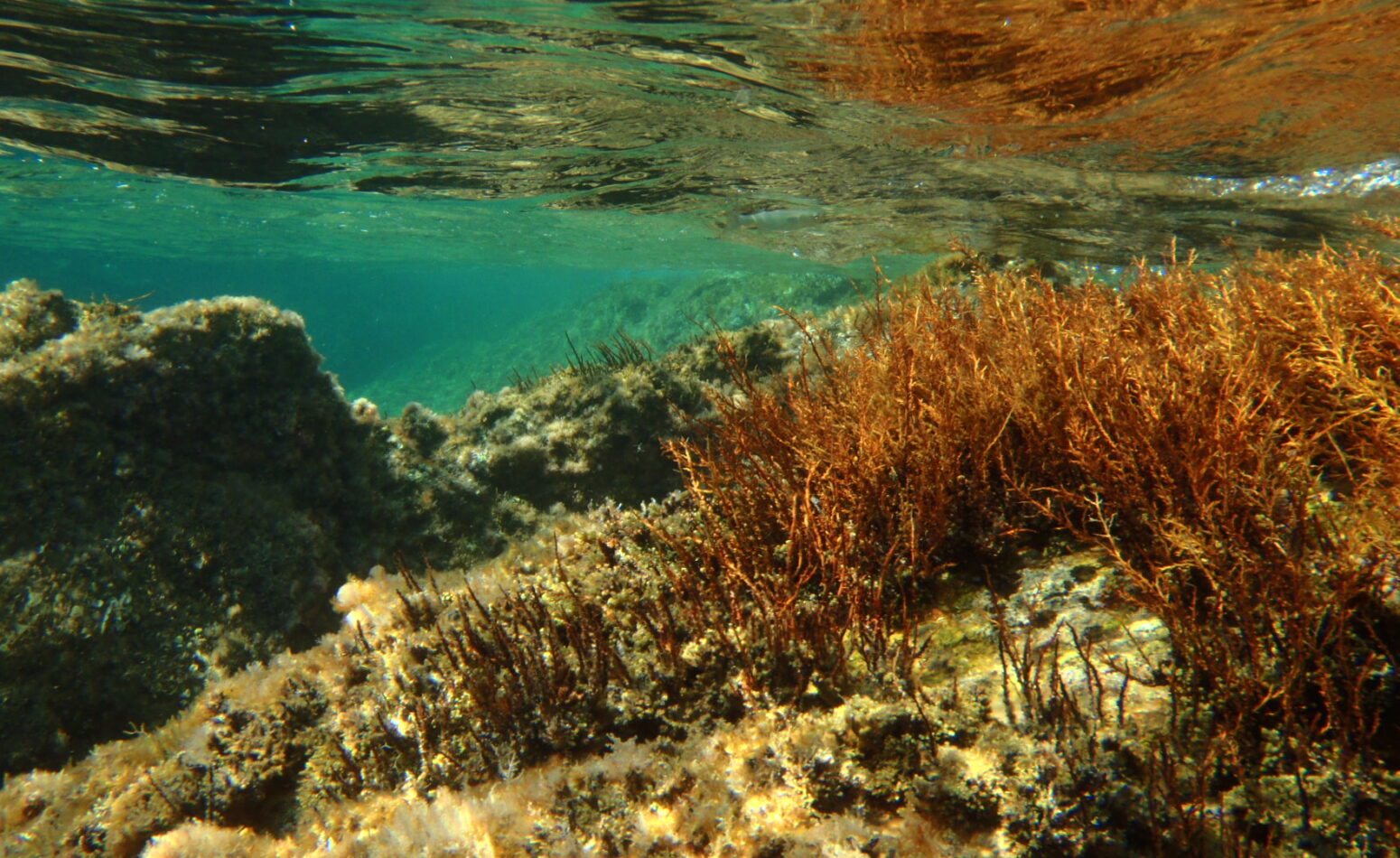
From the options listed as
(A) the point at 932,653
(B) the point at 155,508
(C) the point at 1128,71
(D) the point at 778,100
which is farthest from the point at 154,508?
(C) the point at 1128,71

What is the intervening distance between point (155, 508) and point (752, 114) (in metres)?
9.99

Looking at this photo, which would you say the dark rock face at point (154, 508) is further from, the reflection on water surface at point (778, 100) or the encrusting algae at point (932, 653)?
the reflection on water surface at point (778, 100)

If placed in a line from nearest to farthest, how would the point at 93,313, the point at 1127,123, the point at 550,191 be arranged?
the point at 93,313 < the point at 1127,123 < the point at 550,191

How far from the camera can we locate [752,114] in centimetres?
1063

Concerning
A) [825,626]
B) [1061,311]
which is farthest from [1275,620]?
[1061,311]

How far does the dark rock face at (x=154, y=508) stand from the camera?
5574 millimetres

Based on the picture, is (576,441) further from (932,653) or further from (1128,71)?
(1128,71)

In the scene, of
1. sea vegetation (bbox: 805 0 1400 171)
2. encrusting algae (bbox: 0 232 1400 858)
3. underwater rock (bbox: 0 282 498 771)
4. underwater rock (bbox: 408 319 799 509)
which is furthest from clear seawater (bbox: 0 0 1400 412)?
encrusting algae (bbox: 0 232 1400 858)

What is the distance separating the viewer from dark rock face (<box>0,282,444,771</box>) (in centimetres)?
557

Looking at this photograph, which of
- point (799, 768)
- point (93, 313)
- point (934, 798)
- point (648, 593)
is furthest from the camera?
point (93, 313)

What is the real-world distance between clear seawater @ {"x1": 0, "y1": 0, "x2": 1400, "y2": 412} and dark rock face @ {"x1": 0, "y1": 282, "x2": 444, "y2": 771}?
46.3 inches

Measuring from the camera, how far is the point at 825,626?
9.11 ft

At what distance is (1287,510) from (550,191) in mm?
18153

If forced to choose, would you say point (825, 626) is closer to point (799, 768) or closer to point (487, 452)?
point (799, 768)
